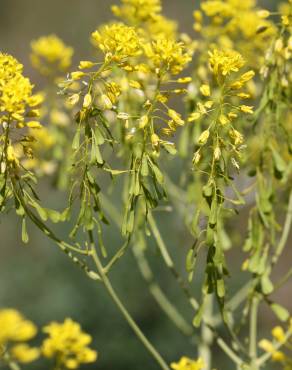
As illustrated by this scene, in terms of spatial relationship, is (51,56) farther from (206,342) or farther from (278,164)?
(206,342)

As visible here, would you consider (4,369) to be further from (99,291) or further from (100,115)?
(100,115)

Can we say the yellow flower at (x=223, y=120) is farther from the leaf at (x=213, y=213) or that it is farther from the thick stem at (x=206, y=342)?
the thick stem at (x=206, y=342)

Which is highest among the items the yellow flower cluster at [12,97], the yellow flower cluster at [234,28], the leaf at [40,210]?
the yellow flower cluster at [234,28]

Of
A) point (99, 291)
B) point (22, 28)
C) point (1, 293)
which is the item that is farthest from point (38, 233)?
point (22, 28)

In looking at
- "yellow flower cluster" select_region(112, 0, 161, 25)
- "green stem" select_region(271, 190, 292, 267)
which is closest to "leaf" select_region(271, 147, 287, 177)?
"green stem" select_region(271, 190, 292, 267)

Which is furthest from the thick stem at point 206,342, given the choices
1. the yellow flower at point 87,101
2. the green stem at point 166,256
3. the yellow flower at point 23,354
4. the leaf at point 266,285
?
the yellow flower at point 87,101

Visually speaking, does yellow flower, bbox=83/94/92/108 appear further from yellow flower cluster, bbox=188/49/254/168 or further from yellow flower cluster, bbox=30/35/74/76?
yellow flower cluster, bbox=30/35/74/76
